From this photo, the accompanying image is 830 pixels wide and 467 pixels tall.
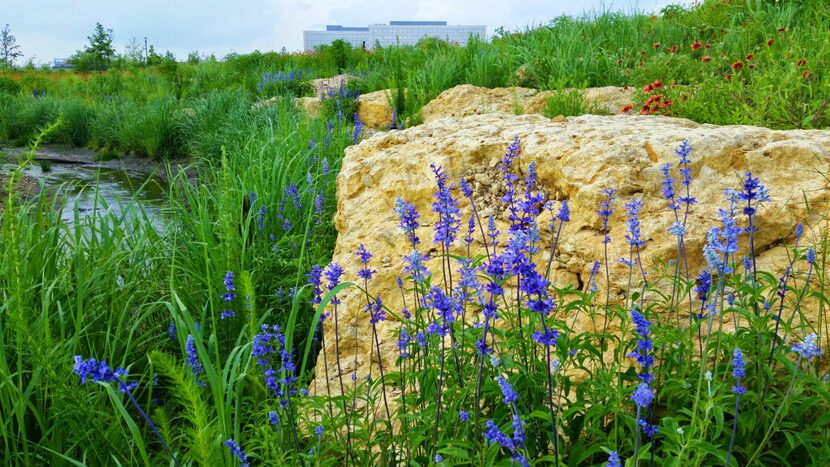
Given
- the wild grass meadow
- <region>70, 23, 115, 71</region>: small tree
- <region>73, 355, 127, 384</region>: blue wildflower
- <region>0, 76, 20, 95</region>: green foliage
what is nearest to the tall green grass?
the wild grass meadow

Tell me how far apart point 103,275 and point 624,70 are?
6.97m

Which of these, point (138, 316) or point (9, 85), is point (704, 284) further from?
point (9, 85)

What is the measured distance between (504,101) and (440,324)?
6054 millimetres

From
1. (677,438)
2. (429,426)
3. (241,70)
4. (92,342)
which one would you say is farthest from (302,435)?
(241,70)

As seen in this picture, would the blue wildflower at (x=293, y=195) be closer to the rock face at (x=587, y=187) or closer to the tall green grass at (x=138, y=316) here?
the tall green grass at (x=138, y=316)

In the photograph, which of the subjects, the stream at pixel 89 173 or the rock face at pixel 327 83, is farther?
the rock face at pixel 327 83

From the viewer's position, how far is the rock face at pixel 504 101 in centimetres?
700

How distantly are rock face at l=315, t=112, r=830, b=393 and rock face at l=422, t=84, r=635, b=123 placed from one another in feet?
10.7

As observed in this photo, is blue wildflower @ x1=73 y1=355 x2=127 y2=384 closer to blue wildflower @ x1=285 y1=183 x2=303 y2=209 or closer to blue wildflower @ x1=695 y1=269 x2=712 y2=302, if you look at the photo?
blue wildflower @ x1=695 y1=269 x2=712 y2=302

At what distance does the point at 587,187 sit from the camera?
9.66 ft

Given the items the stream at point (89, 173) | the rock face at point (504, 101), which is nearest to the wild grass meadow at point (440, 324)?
the rock face at point (504, 101)

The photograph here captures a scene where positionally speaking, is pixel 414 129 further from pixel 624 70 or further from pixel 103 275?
pixel 624 70

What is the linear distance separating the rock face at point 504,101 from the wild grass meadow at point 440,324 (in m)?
0.29

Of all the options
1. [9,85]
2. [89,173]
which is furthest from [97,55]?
[89,173]
